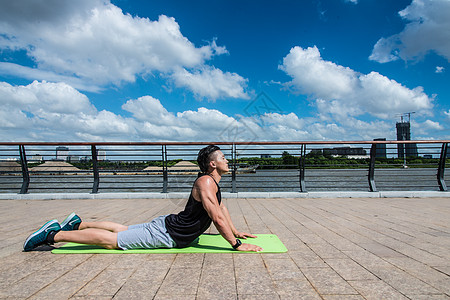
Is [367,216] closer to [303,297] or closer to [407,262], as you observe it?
[407,262]

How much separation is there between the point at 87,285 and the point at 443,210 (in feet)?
19.5

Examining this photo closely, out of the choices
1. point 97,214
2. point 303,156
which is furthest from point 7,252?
point 303,156

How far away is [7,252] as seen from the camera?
2.62m

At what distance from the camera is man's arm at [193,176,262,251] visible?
8.07ft

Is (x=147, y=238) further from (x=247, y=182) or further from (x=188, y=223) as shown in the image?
(x=247, y=182)

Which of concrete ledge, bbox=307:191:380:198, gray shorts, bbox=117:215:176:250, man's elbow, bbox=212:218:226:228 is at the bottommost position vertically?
concrete ledge, bbox=307:191:380:198

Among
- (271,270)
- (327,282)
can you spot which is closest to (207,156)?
(271,270)

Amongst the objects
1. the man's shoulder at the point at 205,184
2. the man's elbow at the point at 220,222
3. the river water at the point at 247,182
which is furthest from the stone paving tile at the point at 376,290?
the river water at the point at 247,182

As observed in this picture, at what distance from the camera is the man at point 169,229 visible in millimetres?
2521

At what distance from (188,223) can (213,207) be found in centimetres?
34

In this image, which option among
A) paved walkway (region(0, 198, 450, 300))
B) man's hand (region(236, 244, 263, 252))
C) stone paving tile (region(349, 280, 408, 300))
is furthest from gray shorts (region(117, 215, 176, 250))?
stone paving tile (region(349, 280, 408, 300))

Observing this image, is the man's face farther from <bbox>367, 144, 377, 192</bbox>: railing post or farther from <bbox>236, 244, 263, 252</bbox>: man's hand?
<bbox>367, 144, 377, 192</bbox>: railing post

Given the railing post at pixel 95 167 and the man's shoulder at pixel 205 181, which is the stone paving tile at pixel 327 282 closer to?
the man's shoulder at pixel 205 181

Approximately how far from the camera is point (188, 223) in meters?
2.64
